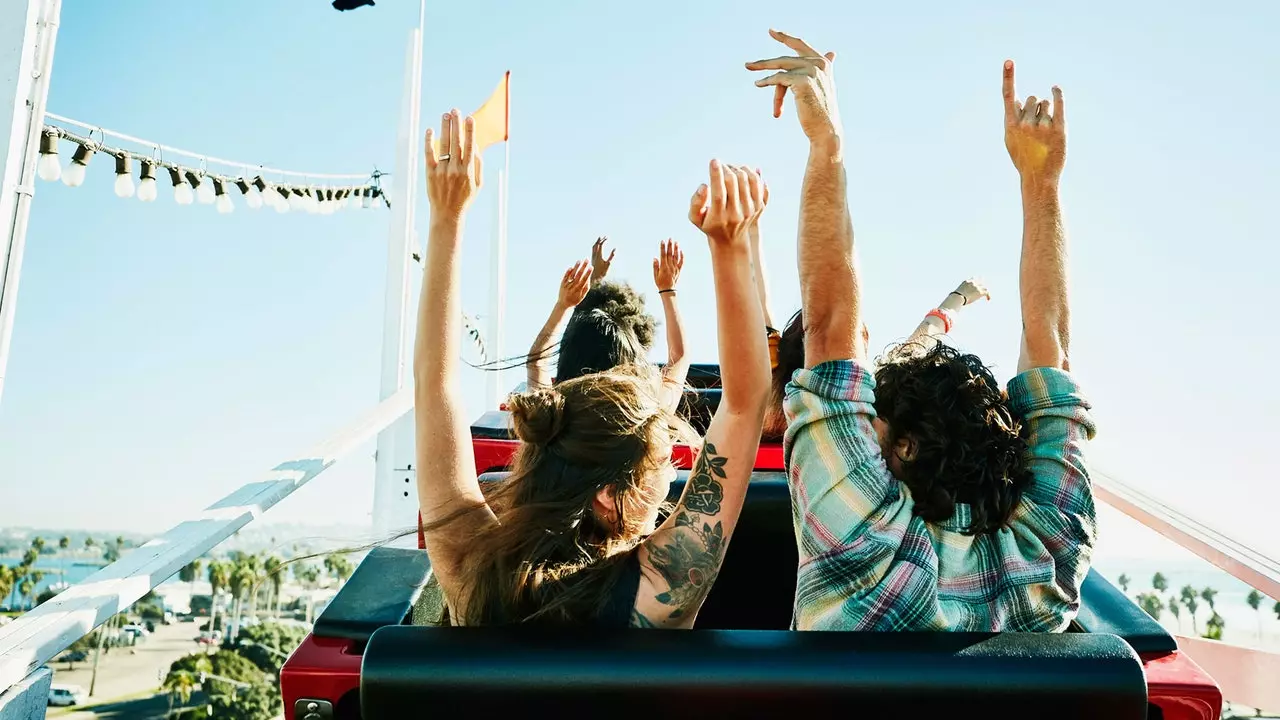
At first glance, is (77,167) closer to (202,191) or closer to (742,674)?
(202,191)

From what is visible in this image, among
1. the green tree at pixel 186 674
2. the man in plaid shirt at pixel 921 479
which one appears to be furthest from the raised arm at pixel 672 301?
the green tree at pixel 186 674

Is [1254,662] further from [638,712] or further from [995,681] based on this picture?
[638,712]

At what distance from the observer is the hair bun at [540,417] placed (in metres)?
1.23

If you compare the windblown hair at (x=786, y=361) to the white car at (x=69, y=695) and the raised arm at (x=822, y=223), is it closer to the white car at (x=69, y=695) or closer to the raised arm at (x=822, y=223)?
the raised arm at (x=822, y=223)

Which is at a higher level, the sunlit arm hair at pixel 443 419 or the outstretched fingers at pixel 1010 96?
the outstretched fingers at pixel 1010 96

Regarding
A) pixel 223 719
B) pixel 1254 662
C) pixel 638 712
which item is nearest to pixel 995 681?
pixel 638 712

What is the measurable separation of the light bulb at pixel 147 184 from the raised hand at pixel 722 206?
14.7 feet

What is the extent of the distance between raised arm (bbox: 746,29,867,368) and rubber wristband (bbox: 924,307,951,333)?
4.72 feet

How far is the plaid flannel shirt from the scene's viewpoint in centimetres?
117

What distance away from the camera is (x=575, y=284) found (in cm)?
298

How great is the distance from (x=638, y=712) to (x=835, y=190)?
859 mm

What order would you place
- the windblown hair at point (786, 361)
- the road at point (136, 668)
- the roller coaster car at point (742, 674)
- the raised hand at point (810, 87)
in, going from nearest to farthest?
the roller coaster car at point (742, 674) → the raised hand at point (810, 87) → the windblown hair at point (786, 361) → the road at point (136, 668)

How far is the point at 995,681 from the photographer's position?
806 mm

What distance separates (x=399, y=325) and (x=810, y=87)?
3352 millimetres
